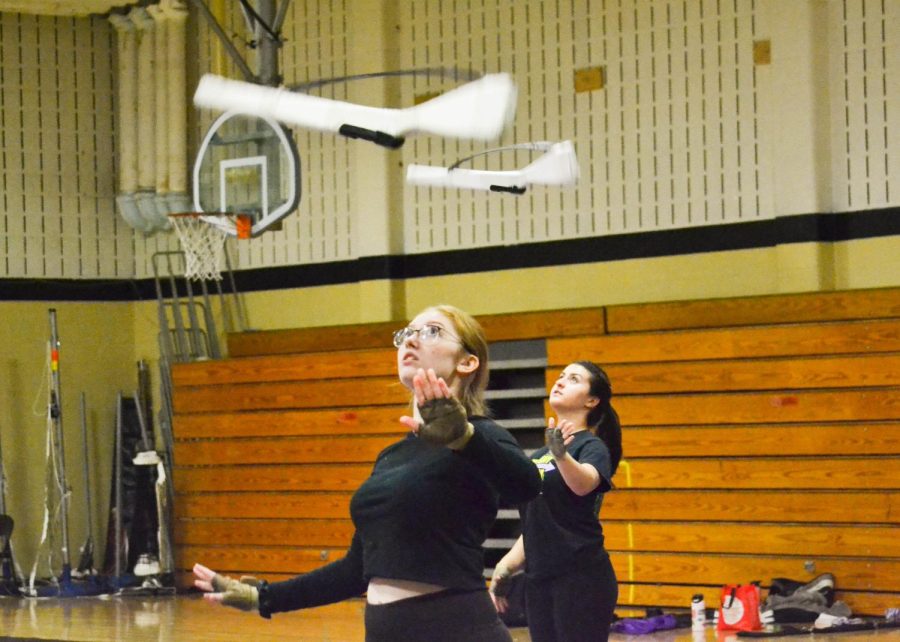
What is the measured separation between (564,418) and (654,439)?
4.99 m

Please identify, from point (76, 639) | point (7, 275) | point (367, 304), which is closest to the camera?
point (76, 639)

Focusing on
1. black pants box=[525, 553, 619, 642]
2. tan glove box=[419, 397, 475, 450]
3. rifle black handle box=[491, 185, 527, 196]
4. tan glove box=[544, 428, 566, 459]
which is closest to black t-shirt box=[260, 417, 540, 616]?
tan glove box=[419, 397, 475, 450]

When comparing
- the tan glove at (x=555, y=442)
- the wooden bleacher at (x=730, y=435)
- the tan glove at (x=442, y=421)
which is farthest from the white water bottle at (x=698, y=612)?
the tan glove at (x=442, y=421)

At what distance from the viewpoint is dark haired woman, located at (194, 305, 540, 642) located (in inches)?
113

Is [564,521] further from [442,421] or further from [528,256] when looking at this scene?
[528,256]

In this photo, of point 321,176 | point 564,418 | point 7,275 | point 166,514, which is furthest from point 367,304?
point 564,418

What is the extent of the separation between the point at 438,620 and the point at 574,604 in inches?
67.4

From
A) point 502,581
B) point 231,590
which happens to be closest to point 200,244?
point 502,581

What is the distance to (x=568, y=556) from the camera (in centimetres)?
455

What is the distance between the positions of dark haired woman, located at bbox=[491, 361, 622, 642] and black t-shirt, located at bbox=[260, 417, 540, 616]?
1431 millimetres

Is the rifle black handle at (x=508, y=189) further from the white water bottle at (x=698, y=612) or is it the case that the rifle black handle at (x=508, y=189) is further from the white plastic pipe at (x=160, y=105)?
the white plastic pipe at (x=160, y=105)

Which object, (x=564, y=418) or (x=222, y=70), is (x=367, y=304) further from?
(x=564, y=418)

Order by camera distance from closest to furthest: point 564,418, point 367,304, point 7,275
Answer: point 564,418, point 367,304, point 7,275

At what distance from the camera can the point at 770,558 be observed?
9336 millimetres
